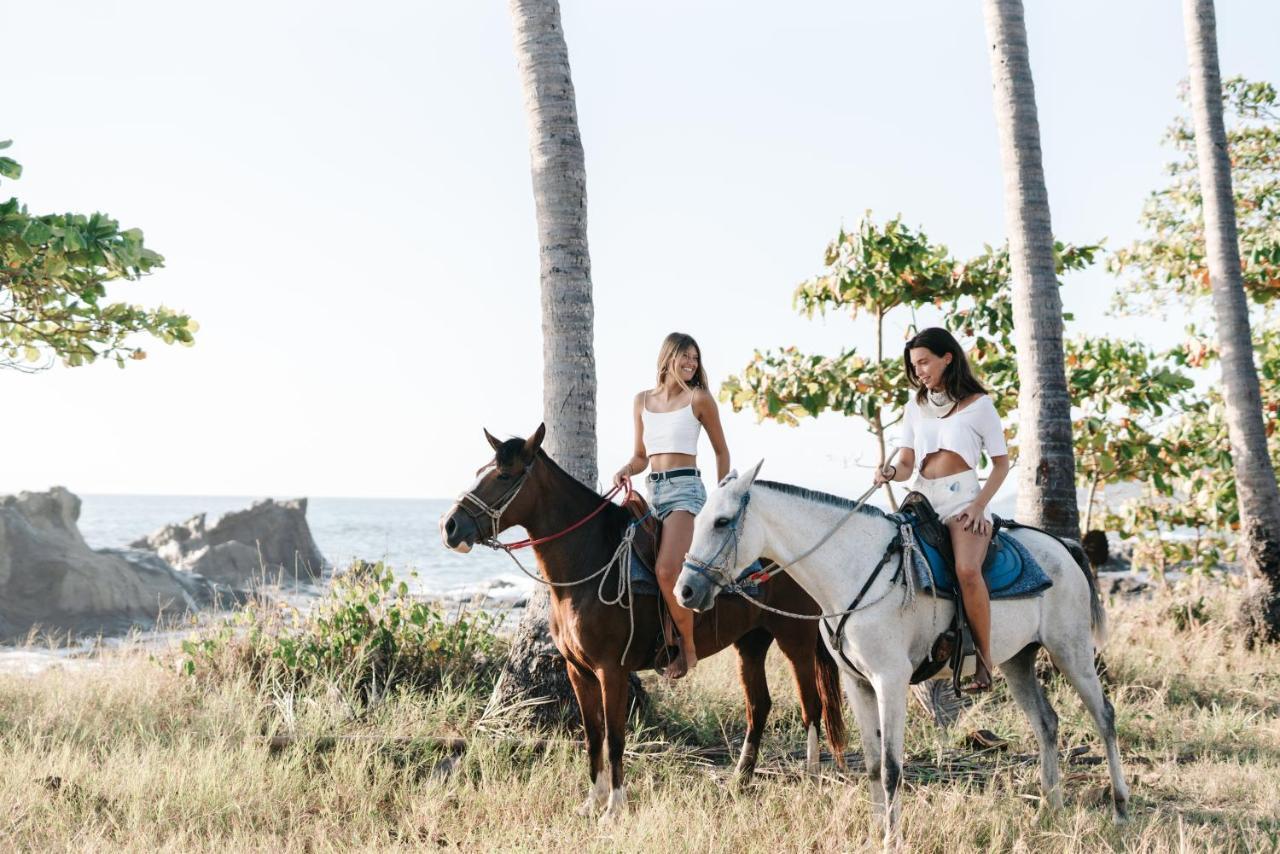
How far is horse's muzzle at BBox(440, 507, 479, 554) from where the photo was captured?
5594 mm

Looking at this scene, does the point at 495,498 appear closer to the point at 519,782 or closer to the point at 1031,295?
the point at 519,782

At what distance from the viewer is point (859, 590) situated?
515cm

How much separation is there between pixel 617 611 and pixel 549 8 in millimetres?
5017

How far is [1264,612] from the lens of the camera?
37.7 ft

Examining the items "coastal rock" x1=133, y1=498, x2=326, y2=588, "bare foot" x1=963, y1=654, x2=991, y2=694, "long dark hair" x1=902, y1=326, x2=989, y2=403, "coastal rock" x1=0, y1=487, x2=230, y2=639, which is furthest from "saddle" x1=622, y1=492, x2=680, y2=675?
"coastal rock" x1=133, y1=498, x2=326, y2=588

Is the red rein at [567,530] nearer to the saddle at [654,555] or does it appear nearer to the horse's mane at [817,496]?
the saddle at [654,555]

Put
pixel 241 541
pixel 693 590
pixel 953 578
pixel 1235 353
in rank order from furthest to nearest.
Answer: pixel 241 541, pixel 1235 353, pixel 953 578, pixel 693 590

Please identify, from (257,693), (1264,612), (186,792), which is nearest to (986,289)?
(1264,612)

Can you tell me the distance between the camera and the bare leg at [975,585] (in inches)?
209

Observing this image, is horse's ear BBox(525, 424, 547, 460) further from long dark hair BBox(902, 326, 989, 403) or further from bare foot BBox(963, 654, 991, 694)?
bare foot BBox(963, 654, 991, 694)

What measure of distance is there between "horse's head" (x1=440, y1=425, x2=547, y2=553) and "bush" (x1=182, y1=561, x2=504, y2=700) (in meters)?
2.67

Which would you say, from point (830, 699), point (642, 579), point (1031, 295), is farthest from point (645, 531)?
point (1031, 295)

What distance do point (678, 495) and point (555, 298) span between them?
2447mm

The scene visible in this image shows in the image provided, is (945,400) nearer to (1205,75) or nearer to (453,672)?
(453,672)
